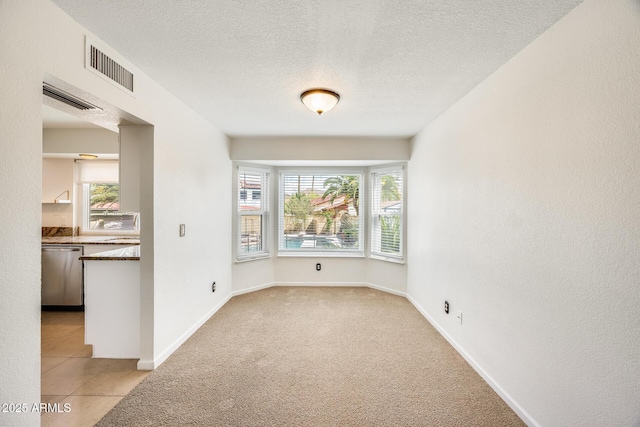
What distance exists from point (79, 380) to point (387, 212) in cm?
408

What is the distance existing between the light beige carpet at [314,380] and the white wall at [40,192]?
47cm

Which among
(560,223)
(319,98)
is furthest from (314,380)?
(319,98)

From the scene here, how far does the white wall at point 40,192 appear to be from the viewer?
4.16 ft

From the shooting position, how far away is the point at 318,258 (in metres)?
4.85

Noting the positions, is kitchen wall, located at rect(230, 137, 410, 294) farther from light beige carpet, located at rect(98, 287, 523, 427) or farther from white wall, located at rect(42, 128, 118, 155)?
white wall, located at rect(42, 128, 118, 155)

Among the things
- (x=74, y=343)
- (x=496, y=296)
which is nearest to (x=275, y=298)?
(x=74, y=343)

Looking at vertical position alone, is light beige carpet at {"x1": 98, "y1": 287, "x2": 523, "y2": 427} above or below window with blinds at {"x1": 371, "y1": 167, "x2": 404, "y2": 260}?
below

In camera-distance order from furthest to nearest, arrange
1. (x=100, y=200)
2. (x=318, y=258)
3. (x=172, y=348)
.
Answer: (x=318, y=258), (x=100, y=200), (x=172, y=348)

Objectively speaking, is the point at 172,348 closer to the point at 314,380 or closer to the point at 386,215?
the point at 314,380

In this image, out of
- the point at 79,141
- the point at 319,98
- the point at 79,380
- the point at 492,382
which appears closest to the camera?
the point at 492,382

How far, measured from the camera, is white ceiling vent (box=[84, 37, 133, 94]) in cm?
168

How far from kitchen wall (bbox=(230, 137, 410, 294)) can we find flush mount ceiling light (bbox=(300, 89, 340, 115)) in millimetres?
1659

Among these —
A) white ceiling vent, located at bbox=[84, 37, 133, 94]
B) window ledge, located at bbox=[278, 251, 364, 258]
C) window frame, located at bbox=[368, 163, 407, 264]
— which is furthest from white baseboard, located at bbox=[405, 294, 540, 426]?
white ceiling vent, located at bbox=[84, 37, 133, 94]

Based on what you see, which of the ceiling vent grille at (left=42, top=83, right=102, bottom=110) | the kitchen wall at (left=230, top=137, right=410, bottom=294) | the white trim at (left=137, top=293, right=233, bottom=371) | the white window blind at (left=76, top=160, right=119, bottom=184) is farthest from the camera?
the white window blind at (left=76, top=160, right=119, bottom=184)
